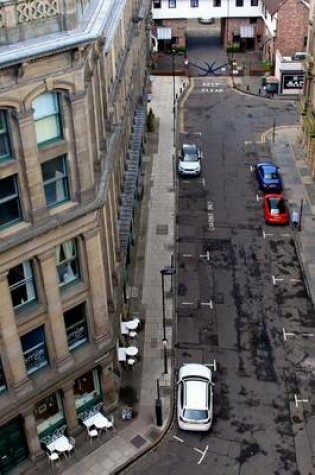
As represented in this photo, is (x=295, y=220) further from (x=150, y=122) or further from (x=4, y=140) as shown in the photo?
(x=4, y=140)

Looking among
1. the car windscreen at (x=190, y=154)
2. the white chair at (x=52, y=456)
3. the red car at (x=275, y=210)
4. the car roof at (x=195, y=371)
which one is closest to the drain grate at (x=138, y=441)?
the white chair at (x=52, y=456)

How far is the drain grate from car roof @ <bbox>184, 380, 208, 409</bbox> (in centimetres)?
310

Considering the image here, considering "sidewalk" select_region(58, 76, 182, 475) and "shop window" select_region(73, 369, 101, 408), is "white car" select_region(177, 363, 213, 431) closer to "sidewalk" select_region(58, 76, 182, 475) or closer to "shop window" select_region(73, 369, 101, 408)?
"sidewalk" select_region(58, 76, 182, 475)

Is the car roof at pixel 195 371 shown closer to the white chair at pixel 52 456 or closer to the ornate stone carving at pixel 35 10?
the white chair at pixel 52 456

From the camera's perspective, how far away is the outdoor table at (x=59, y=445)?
34469 millimetres

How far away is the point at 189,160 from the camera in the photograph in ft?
209

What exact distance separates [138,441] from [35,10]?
76.5 feet

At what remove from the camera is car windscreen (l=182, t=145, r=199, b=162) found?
6397cm

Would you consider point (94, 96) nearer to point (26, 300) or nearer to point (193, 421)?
point (26, 300)

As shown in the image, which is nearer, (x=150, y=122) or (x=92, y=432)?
(x=92, y=432)

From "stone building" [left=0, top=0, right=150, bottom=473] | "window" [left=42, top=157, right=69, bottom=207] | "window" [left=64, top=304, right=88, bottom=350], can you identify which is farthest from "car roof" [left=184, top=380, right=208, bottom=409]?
"window" [left=42, top=157, right=69, bottom=207]

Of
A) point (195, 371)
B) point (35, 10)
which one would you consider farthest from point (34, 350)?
point (35, 10)

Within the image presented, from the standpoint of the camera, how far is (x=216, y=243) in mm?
52969

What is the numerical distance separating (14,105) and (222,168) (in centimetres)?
4109
